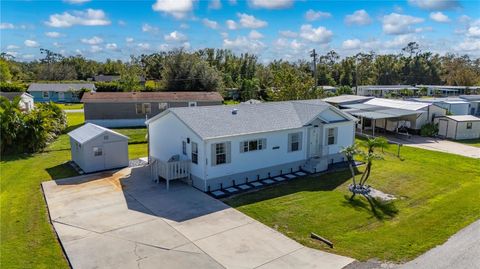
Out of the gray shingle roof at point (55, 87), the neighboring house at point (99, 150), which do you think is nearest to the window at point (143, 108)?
the neighboring house at point (99, 150)

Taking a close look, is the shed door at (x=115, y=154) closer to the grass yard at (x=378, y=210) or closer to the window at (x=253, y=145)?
the window at (x=253, y=145)

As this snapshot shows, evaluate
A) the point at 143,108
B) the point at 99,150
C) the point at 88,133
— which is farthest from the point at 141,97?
the point at 99,150

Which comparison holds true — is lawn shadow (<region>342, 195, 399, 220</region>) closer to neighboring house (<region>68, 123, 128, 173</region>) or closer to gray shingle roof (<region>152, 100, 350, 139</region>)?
gray shingle roof (<region>152, 100, 350, 139</region>)

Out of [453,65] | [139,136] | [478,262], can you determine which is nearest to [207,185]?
[478,262]

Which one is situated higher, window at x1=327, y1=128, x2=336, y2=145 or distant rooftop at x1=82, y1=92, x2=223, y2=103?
distant rooftop at x1=82, y1=92, x2=223, y2=103

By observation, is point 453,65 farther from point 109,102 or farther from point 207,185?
point 207,185

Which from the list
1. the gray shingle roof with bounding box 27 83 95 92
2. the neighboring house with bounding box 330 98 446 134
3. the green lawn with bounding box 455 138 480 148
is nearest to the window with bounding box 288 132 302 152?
the neighboring house with bounding box 330 98 446 134

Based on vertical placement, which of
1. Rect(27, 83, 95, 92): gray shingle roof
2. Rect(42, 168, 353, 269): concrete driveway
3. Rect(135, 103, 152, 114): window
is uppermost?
Rect(27, 83, 95, 92): gray shingle roof
